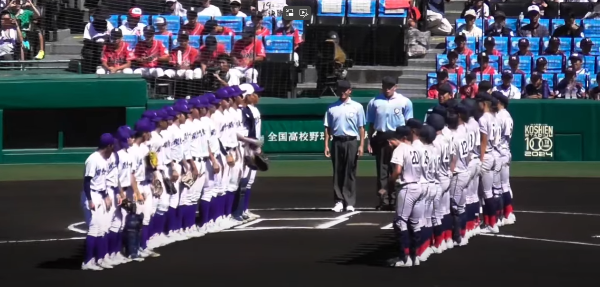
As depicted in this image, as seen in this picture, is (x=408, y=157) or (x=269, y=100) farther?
(x=269, y=100)

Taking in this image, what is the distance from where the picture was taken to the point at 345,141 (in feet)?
58.2

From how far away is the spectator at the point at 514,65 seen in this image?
24.1 meters

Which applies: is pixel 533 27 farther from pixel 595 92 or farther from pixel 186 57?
pixel 186 57

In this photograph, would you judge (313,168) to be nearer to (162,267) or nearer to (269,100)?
(269,100)

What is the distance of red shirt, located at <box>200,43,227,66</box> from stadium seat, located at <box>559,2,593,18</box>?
25.2 feet

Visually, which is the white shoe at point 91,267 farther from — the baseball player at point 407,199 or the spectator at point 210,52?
the spectator at point 210,52

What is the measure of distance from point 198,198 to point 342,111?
308 centimetres

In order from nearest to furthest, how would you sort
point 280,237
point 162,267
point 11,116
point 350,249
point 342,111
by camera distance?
point 162,267
point 350,249
point 280,237
point 342,111
point 11,116

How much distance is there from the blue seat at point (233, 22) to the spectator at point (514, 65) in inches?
214

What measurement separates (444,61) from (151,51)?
574 centimetres

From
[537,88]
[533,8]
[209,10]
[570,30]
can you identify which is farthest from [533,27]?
[209,10]

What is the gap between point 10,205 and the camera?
720 inches

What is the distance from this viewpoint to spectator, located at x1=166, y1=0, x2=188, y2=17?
26.5 meters

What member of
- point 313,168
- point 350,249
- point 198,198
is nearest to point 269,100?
point 313,168
